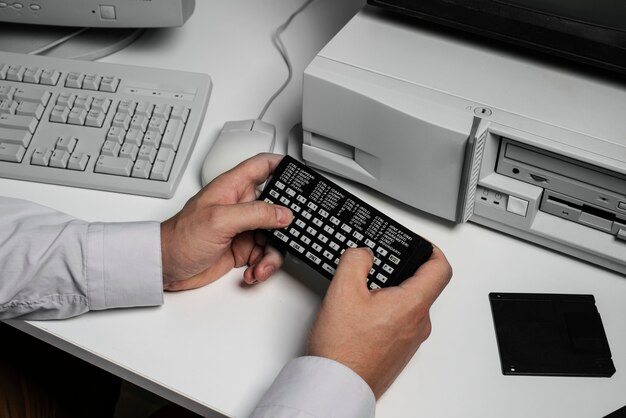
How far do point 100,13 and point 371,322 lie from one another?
56cm

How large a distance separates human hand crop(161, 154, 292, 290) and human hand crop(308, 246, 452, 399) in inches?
3.7

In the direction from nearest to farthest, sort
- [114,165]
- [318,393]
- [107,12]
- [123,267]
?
[318,393], [123,267], [114,165], [107,12]

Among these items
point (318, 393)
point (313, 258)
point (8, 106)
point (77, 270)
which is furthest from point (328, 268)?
point (8, 106)

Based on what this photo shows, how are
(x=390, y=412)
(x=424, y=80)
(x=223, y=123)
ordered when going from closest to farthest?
1. (x=390, y=412)
2. (x=424, y=80)
3. (x=223, y=123)

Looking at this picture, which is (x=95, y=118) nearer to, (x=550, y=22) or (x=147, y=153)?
(x=147, y=153)

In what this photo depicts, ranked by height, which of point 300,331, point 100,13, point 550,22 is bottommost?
point 300,331

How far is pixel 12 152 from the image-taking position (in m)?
0.86

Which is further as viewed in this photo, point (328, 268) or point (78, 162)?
point (78, 162)

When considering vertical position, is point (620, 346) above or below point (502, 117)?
below

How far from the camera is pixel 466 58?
2.67 feet

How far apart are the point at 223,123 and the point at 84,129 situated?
0.16m

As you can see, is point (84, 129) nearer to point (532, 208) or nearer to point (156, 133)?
point (156, 133)

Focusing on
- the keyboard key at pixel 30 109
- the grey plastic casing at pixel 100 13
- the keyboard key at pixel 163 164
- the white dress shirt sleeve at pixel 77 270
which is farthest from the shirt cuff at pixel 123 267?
the grey plastic casing at pixel 100 13

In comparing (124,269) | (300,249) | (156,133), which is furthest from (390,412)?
(156,133)
